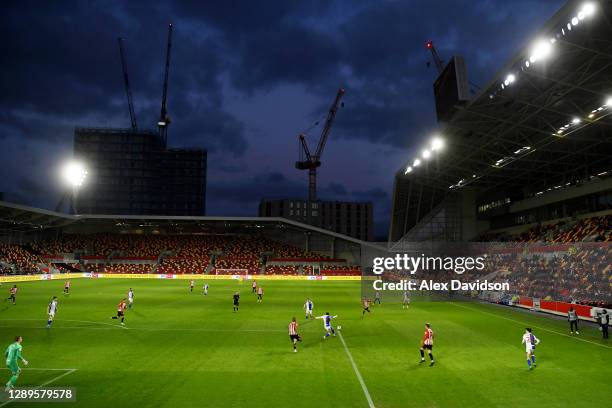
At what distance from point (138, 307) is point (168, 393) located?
2469 cm

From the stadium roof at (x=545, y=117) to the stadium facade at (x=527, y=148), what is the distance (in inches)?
3.3

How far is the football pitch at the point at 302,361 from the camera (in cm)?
1405

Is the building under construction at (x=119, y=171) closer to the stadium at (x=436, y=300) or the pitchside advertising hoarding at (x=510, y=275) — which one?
the stadium at (x=436, y=300)

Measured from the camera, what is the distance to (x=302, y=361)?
18.7 metres

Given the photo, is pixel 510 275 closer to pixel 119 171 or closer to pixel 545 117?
pixel 545 117

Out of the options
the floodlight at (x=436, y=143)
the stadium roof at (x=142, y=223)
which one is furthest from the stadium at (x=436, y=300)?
the stadium roof at (x=142, y=223)

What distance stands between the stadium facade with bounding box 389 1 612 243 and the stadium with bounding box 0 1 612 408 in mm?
190

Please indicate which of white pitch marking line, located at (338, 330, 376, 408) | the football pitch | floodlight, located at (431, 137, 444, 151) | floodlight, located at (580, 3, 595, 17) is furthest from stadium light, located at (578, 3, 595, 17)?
floodlight, located at (431, 137, 444, 151)

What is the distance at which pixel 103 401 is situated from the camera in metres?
13.3

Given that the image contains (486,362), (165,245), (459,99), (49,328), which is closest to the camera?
(486,362)

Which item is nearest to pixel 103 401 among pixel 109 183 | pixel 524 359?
pixel 524 359

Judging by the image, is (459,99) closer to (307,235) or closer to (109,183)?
(307,235)

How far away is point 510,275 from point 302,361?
38.3 m

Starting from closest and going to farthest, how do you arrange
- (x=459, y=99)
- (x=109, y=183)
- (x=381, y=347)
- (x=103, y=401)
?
1. (x=103, y=401)
2. (x=381, y=347)
3. (x=459, y=99)
4. (x=109, y=183)
